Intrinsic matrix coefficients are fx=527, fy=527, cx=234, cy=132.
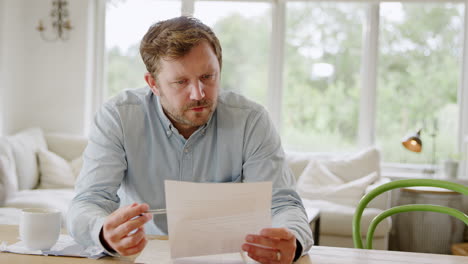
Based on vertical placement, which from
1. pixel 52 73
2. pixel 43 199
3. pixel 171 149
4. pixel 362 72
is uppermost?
pixel 362 72

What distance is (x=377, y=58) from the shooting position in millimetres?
5027

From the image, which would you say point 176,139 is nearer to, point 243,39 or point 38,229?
point 38,229

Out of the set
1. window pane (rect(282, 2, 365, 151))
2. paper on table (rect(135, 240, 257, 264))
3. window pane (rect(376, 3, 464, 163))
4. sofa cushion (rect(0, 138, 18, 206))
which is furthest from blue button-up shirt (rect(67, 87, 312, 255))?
window pane (rect(376, 3, 464, 163))

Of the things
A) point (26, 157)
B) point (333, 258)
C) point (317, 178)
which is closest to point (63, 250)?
point (333, 258)

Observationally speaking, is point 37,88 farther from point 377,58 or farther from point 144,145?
point 144,145

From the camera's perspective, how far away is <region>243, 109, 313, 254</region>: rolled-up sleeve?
1.36 m

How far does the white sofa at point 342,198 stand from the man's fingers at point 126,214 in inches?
109

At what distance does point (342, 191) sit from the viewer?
4.27 m

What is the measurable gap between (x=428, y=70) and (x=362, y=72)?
606mm

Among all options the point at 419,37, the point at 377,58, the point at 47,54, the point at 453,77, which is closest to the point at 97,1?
the point at 47,54

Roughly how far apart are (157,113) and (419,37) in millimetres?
4011

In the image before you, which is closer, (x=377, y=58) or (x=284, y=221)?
(x=284, y=221)

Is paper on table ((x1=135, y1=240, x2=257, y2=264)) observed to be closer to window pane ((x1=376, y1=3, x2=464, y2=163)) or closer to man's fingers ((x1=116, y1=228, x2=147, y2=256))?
man's fingers ((x1=116, y1=228, x2=147, y2=256))

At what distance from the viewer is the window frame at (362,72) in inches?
195
